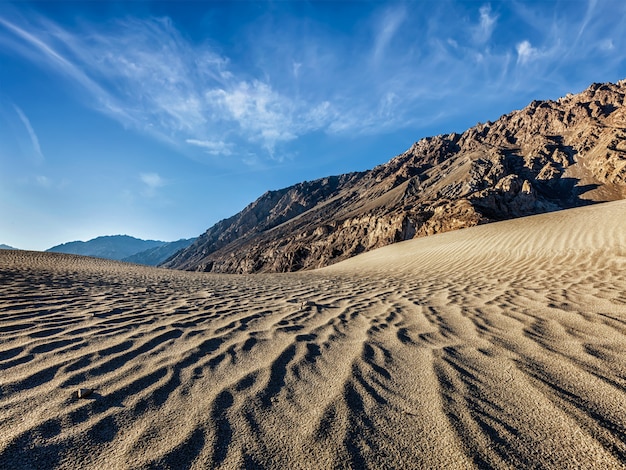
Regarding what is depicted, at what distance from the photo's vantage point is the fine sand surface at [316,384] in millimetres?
1574

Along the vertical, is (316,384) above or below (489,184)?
below

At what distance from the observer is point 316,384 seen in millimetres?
2316

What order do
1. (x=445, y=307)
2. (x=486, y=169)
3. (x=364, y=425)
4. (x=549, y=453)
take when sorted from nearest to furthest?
(x=549, y=453) < (x=364, y=425) < (x=445, y=307) < (x=486, y=169)

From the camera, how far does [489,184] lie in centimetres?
5244

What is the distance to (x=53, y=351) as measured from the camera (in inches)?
111

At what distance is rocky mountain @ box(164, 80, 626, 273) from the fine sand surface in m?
26.7

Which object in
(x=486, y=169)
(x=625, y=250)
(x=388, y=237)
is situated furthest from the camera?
(x=486, y=169)

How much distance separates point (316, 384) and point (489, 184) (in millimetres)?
59122

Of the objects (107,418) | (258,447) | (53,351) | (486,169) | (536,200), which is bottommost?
(258,447)

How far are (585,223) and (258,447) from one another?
48.7 ft

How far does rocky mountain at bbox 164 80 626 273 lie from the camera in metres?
36.2

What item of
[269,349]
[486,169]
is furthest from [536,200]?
[269,349]

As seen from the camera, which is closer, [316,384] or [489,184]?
[316,384]

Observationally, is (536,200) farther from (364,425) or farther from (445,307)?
(364,425)
